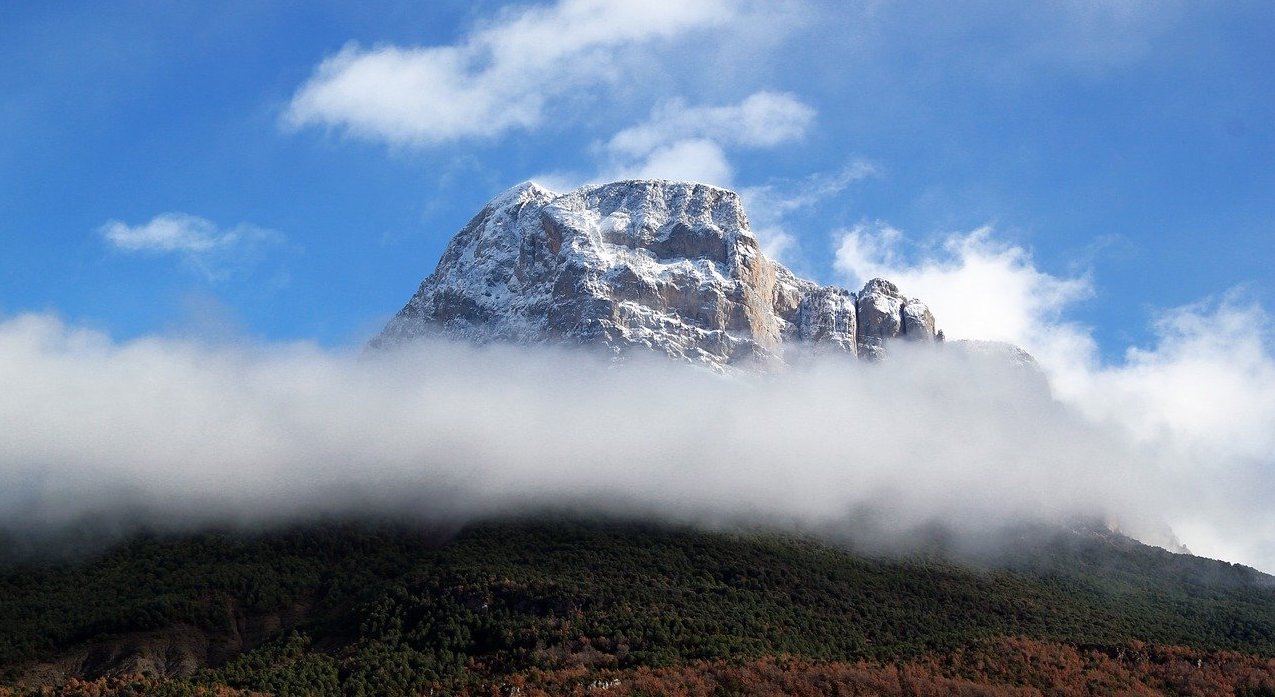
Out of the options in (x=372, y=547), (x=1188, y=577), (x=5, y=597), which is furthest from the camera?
(x=1188, y=577)

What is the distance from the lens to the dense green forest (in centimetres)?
6188

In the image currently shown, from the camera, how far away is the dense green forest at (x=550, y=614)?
203ft

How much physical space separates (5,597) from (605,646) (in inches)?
1682

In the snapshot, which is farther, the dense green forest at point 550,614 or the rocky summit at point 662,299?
the rocky summit at point 662,299

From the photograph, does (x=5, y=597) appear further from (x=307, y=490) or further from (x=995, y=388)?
(x=995, y=388)

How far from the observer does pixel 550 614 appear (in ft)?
229

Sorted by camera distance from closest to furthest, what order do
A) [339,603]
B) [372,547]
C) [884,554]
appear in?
[339,603] < [372,547] < [884,554]

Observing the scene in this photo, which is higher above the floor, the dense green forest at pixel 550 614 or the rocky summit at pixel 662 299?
the rocky summit at pixel 662 299

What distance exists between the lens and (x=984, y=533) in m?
118

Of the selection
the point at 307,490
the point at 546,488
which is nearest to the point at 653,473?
the point at 546,488

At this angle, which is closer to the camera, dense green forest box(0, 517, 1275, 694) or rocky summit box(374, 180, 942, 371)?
dense green forest box(0, 517, 1275, 694)

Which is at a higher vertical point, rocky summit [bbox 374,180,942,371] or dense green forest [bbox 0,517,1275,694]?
rocky summit [bbox 374,180,942,371]

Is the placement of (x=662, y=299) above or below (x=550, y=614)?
above

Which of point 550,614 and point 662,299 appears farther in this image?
point 662,299
